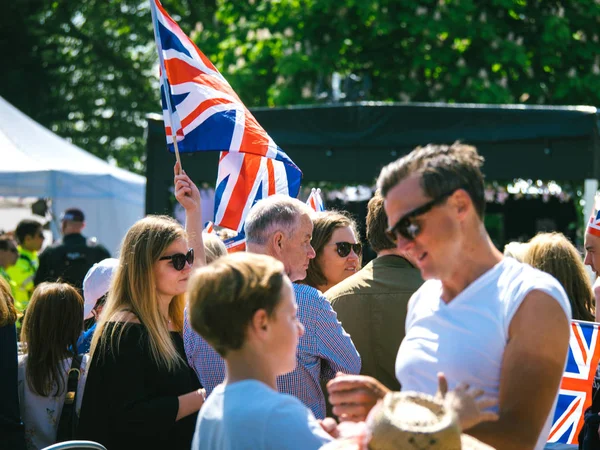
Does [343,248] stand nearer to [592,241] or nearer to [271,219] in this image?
[271,219]

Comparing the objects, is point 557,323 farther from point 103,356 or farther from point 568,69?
point 568,69

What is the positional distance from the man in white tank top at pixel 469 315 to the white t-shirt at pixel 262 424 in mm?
130

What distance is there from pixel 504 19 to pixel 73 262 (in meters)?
8.80

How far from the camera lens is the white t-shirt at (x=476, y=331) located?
215 cm

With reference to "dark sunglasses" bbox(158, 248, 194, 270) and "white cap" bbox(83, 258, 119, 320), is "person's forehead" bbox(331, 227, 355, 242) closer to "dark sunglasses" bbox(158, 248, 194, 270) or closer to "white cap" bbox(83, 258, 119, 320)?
"dark sunglasses" bbox(158, 248, 194, 270)

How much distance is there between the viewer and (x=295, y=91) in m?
15.2

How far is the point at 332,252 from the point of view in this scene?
4.74 metres

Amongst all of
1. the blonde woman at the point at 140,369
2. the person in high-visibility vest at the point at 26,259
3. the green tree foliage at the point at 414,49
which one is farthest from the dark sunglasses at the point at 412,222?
the green tree foliage at the point at 414,49

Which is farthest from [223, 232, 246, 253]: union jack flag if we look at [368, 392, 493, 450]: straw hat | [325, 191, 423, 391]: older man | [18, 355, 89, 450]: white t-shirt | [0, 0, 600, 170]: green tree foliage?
[0, 0, 600, 170]: green tree foliage

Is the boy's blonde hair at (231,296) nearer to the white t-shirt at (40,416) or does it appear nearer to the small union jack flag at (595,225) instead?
the white t-shirt at (40,416)

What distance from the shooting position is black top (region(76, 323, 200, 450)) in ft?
11.2

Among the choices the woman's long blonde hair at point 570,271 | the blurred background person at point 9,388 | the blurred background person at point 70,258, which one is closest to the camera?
the blurred background person at point 9,388

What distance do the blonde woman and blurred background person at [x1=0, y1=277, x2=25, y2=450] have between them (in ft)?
1.81

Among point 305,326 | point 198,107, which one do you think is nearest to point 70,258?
point 198,107
